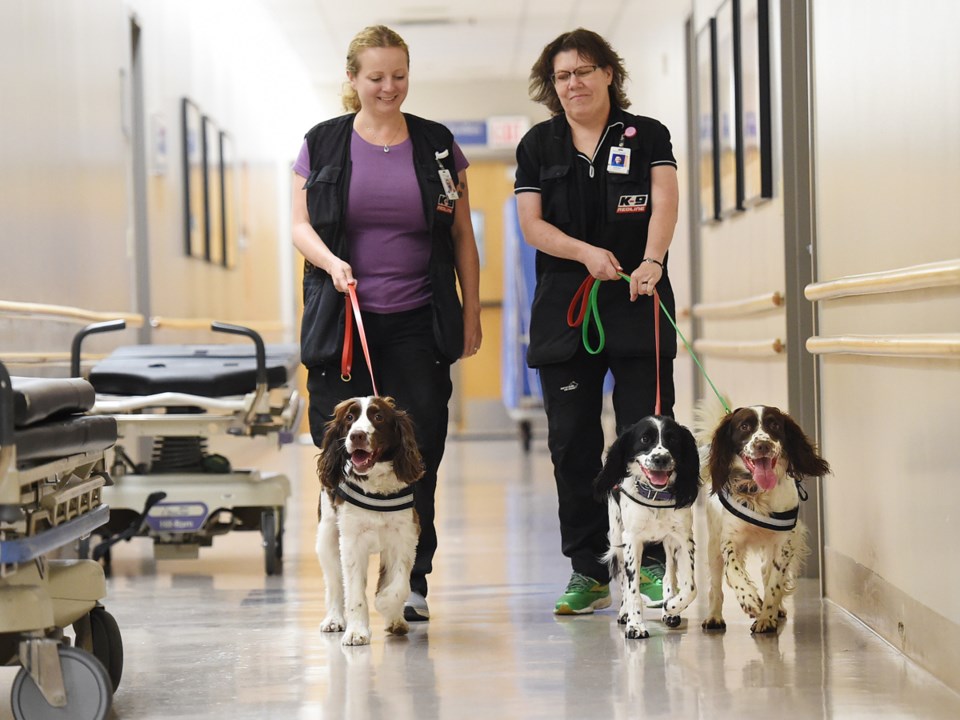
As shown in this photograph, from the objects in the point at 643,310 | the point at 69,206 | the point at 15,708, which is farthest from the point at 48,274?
the point at 15,708

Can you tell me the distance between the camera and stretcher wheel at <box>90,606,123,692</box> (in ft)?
9.43

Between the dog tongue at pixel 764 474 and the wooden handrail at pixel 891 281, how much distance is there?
19.9 inches

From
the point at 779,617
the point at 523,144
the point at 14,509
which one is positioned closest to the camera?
the point at 14,509

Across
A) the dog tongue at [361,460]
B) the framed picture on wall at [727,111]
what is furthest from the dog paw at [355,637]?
the framed picture on wall at [727,111]

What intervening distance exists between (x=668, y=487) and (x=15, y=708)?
165 centimetres

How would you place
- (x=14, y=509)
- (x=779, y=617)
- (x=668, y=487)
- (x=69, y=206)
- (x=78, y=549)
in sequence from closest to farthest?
(x=14, y=509) < (x=668, y=487) < (x=779, y=617) < (x=78, y=549) < (x=69, y=206)

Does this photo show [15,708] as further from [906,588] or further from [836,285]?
[836,285]

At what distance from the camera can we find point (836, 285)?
12.3ft

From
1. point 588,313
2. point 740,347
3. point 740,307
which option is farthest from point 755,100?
point 588,313

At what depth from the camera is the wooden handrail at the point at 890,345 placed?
2801 millimetres

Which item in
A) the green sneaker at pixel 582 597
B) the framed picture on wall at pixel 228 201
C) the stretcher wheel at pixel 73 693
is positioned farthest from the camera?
the framed picture on wall at pixel 228 201

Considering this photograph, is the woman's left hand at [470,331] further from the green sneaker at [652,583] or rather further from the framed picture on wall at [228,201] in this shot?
the framed picture on wall at [228,201]

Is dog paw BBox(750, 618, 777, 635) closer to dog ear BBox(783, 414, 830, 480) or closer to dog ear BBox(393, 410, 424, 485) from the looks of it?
dog ear BBox(783, 414, 830, 480)

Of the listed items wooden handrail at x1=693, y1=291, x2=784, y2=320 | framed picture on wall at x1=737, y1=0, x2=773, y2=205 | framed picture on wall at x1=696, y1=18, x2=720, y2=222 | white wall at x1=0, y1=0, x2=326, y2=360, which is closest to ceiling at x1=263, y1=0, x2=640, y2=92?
white wall at x1=0, y1=0, x2=326, y2=360
